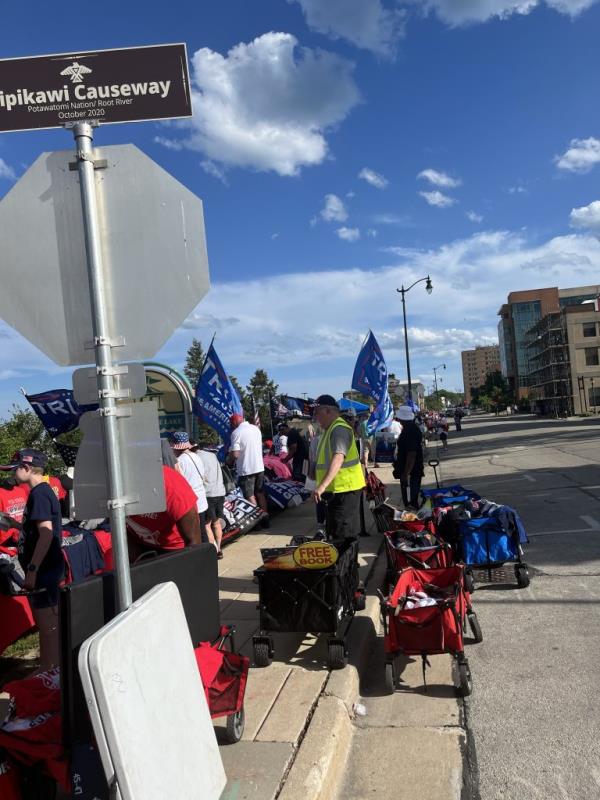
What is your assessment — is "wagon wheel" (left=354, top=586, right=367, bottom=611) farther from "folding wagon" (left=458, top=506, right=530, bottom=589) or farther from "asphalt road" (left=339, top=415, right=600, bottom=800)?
"folding wagon" (left=458, top=506, right=530, bottom=589)

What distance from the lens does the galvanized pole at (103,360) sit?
8.56ft

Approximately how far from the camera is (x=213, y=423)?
35.8ft

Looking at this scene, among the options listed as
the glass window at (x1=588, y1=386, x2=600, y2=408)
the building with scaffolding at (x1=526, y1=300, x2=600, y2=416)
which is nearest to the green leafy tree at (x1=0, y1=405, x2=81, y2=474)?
the building with scaffolding at (x1=526, y1=300, x2=600, y2=416)

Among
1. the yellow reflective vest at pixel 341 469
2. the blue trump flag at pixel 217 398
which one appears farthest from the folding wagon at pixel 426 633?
the blue trump flag at pixel 217 398

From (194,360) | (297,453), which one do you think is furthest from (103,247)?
(194,360)

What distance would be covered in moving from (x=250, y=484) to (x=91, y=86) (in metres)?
7.67

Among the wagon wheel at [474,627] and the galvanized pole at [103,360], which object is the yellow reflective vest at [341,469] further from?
the galvanized pole at [103,360]

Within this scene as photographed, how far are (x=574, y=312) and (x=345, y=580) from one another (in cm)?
10106

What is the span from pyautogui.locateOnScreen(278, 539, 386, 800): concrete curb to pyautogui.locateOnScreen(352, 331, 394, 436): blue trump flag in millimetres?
11650

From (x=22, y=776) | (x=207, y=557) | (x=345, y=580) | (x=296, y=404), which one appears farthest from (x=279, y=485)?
(x=296, y=404)

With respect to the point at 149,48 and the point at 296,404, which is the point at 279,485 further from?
the point at 296,404

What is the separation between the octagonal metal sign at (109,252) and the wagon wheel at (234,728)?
6.72 ft

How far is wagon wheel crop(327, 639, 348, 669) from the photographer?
4461 millimetres

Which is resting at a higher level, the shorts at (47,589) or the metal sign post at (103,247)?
the metal sign post at (103,247)
